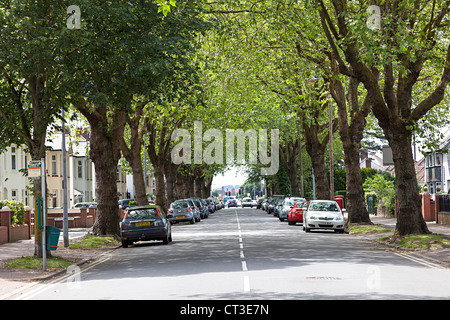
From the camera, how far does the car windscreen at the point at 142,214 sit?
26.8 m

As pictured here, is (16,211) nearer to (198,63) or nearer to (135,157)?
(135,157)

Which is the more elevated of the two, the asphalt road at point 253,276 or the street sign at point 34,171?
the street sign at point 34,171

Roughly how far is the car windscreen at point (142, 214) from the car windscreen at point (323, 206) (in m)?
9.53

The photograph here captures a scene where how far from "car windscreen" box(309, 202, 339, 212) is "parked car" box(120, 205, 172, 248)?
9.16 meters

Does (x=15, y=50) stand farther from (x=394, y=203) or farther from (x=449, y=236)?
(x=394, y=203)

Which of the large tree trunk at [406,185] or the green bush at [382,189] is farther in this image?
the green bush at [382,189]

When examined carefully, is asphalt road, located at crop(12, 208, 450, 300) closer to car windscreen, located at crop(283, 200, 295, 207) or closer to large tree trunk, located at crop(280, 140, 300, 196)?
car windscreen, located at crop(283, 200, 295, 207)

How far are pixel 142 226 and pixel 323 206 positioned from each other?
10551mm

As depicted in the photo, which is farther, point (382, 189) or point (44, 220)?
point (382, 189)

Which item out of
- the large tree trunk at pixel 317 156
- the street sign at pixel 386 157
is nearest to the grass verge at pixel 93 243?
the large tree trunk at pixel 317 156

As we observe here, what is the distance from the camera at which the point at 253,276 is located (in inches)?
578

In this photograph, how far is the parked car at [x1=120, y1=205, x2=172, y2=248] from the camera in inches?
1044

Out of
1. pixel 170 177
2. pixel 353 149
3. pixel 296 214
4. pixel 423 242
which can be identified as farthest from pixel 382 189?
pixel 423 242

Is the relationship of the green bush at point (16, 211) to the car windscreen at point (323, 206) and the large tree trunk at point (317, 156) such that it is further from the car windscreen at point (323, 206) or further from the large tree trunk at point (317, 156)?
the large tree trunk at point (317, 156)
